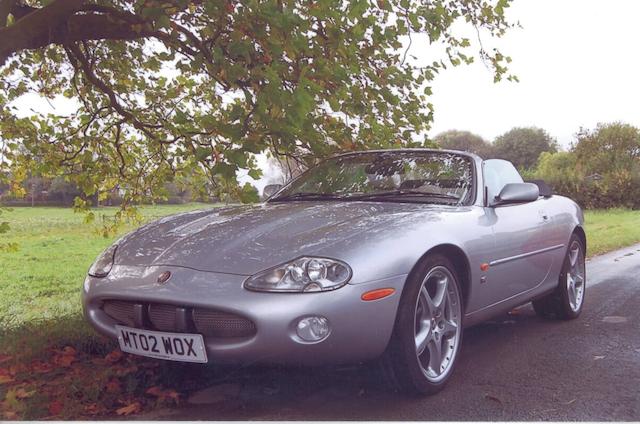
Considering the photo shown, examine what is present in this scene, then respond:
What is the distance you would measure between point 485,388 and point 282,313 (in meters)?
1.37

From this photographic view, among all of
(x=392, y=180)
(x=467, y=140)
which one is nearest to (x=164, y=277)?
(x=392, y=180)

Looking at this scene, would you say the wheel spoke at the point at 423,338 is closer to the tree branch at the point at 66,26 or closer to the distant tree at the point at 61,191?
the tree branch at the point at 66,26

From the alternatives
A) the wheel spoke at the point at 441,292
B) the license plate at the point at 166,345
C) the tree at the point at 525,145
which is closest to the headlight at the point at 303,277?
the license plate at the point at 166,345

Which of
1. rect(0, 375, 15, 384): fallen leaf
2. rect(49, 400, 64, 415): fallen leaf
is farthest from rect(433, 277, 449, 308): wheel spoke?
rect(0, 375, 15, 384): fallen leaf

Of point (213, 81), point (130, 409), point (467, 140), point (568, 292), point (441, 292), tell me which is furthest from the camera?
point (467, 140)

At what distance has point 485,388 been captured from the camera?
10.5ft

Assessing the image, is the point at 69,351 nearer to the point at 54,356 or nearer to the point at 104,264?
the point at 54,356

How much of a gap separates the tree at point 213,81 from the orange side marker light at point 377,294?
168 centimetres

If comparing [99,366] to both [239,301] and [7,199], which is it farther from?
[7,199]

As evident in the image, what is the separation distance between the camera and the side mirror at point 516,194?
398 centimetres

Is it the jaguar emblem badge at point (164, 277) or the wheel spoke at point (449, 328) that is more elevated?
the jaguar emblem badge at point (164, 277)

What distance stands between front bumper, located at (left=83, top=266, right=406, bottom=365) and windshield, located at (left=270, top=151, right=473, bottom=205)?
121 centimetres

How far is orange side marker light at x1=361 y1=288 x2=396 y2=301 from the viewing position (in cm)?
267

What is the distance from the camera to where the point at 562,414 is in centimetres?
281
